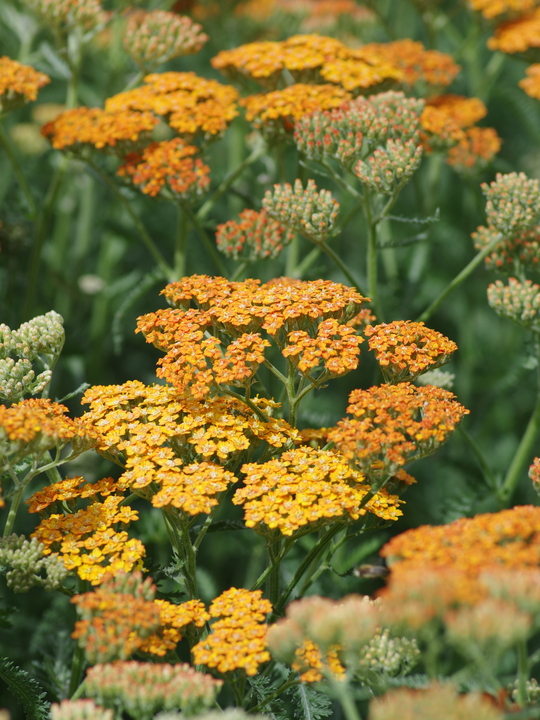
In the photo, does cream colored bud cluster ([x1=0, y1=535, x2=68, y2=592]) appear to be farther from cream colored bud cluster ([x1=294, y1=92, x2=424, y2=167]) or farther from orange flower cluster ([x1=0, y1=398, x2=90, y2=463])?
cream colored bud cluster ([x1=294, y1=92, x2=424, y2=167])

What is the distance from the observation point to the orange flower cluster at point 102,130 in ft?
15.3

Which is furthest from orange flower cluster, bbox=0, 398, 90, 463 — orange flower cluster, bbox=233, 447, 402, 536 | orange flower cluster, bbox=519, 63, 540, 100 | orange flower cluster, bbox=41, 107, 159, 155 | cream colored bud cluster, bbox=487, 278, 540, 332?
orange flower cluster, bbox=519, 63, 540, 100

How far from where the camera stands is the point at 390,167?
420 centimetres

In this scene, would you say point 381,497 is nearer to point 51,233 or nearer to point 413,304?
point 413,304

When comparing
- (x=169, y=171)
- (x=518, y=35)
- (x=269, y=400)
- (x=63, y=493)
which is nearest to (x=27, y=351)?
(x=63, y=493)

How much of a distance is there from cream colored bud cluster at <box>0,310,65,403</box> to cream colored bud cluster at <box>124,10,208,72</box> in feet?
7.30

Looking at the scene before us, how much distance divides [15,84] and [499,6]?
3.20 metres

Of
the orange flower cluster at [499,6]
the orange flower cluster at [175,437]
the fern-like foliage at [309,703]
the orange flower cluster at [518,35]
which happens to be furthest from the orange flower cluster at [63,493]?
the orange flower cluster at [499,6]

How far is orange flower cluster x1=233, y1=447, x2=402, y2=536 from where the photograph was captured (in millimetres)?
3299

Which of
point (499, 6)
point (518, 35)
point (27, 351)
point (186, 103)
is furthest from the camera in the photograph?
point (499, 6)

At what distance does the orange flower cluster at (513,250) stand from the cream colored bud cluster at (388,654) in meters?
2.27

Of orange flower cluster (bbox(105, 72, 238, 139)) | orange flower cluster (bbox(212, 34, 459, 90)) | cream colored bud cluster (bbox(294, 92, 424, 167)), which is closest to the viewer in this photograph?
cream colored bud cluster (bbox(294, 92, 424, 167))

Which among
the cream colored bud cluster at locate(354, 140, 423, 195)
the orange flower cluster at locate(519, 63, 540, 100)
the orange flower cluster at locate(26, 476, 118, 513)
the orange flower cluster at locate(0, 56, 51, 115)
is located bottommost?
the orange flower cluster at locate(26, 476, 118, 513)

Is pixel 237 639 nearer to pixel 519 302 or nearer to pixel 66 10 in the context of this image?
pixel 519 302
